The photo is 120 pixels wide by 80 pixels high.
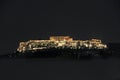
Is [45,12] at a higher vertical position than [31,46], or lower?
higher

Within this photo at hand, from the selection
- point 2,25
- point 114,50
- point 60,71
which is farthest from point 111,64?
point 2,25

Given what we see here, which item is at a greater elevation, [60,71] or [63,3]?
[63,3]

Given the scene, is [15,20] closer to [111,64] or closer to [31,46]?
[31,46]

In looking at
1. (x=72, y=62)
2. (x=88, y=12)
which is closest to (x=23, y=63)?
(x=72, y=62)

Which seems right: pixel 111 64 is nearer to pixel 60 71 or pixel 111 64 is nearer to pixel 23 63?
pixel 60 71
